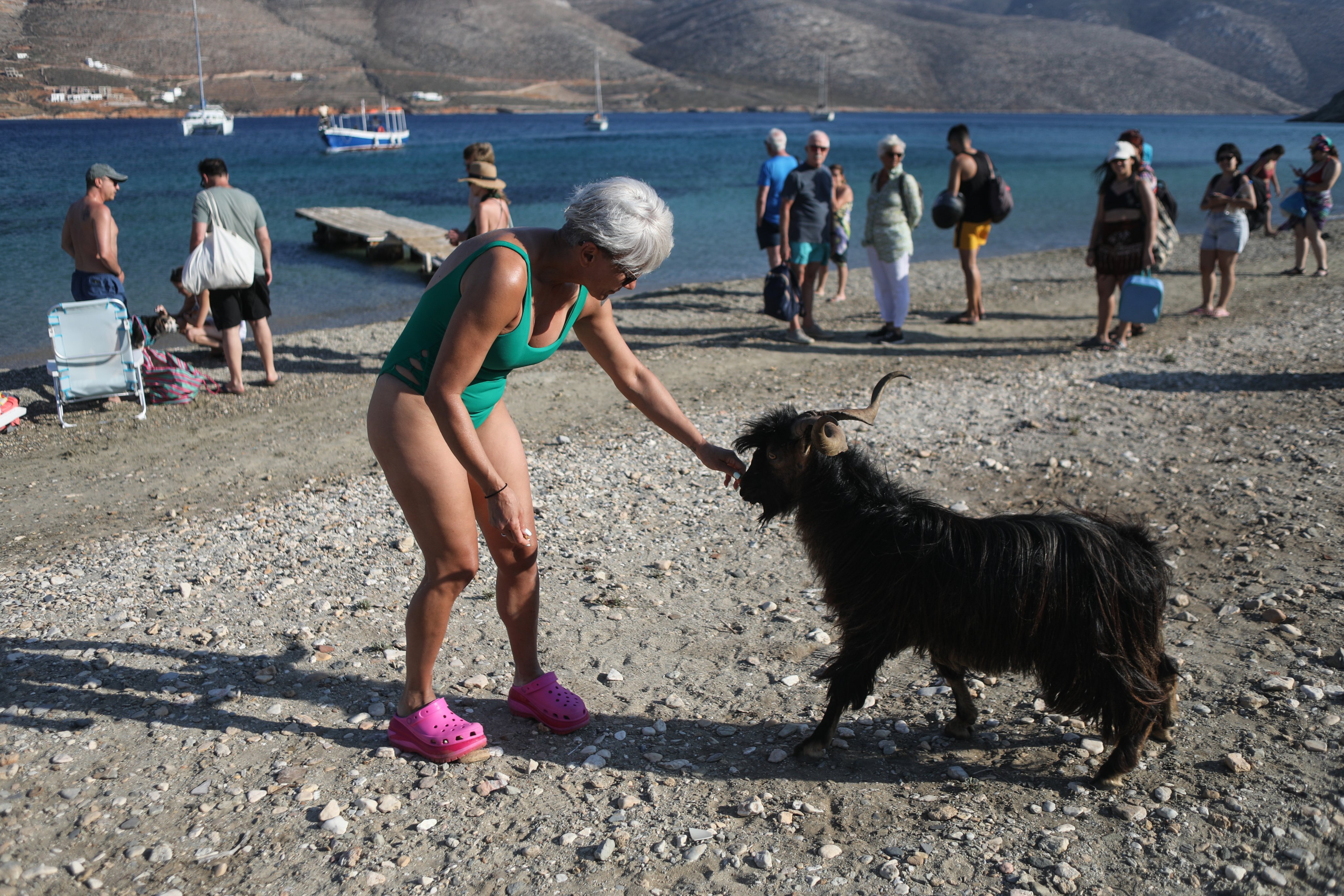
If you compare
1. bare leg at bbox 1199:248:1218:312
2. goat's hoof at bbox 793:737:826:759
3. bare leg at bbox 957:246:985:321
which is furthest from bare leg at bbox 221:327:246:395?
bare leg at bbox 1199:248:1218:312

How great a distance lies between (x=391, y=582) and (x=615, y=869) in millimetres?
2452

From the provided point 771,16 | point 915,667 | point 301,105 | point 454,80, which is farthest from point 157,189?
point 771,16

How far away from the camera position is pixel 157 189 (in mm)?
32375

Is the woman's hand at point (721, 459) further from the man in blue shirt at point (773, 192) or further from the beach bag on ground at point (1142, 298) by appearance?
the beach bag on ground at point (1142, 298)

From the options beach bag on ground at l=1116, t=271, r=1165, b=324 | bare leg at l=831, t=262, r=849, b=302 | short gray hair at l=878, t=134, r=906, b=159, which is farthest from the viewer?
bare leg at l=831, t=262, r=849, b=302

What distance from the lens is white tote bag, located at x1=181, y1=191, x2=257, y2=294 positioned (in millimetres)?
7883

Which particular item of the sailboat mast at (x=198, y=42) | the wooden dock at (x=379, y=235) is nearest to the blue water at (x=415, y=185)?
the wooden dock at (x=379, y=235)

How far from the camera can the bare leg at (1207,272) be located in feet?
34.6

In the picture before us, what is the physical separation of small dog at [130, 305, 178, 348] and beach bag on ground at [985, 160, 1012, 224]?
849 centimetres

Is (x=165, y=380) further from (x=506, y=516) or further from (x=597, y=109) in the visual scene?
(x=597, y=109)

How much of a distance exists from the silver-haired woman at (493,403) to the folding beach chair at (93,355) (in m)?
5.90

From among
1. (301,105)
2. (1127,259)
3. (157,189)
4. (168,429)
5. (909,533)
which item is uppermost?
(301,105)

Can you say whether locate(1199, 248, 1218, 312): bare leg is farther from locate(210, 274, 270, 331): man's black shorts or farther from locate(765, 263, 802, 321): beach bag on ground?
locate(210, 274, 270, 331): man's black shorts

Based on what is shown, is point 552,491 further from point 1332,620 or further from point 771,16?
point 771,16
